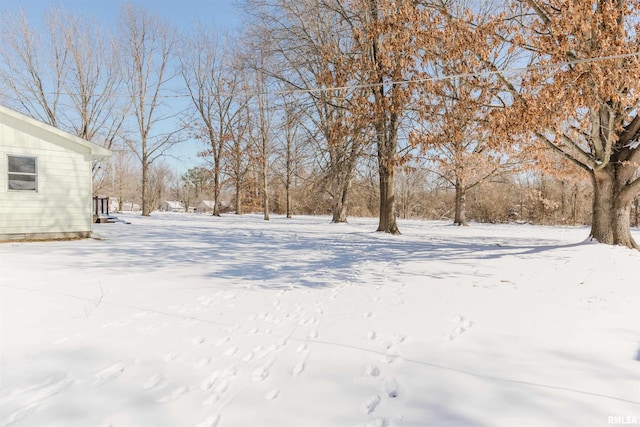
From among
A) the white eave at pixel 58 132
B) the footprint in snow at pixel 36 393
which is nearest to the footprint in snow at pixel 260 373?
the footprint in snow at pixel 36 393

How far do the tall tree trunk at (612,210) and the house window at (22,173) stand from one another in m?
14.6

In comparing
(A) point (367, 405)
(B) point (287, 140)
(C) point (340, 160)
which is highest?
(B) point (287, 140)

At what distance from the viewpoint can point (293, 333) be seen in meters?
Answer: 3.11

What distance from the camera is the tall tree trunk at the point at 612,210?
7.81 metres

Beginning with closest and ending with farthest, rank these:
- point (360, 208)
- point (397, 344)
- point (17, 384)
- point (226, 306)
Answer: point (17, 384), point (397, 344), point (226, 306), point (360, 208)

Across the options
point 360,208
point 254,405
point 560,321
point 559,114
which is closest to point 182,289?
point 254,405

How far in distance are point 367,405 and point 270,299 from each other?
7.60ft

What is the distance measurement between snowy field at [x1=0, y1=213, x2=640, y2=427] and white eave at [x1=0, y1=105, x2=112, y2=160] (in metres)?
4.90

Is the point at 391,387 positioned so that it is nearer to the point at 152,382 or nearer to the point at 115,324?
the point at 152,382

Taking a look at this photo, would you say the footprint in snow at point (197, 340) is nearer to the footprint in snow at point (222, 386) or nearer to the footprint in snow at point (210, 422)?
the footprint in snow at point (222, 386)

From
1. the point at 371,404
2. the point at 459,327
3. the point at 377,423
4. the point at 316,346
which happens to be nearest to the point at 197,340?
the point at 316,346

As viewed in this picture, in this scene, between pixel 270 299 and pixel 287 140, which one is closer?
pixel 270 299

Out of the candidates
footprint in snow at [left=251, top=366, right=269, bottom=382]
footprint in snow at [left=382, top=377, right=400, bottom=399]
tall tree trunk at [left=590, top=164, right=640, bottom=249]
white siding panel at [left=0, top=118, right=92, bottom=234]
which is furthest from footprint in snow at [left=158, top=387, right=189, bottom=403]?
tall tree trunk at [left=590, top=164, right=640, bottom=249]

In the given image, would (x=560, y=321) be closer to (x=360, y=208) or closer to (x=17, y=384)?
(x=17, y=384)
